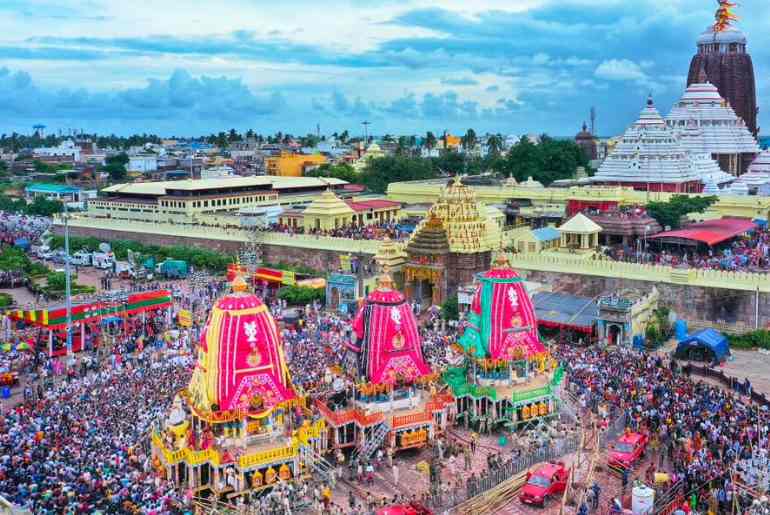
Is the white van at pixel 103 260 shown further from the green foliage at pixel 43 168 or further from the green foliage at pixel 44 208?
the green foliage at pixel 43 168

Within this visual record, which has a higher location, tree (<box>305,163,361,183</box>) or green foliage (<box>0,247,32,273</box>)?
tree (<box>305,163,361,183</box>)

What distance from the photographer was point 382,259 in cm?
3400

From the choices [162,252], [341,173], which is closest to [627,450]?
[162,252]

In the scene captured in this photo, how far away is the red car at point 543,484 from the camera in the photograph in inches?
689

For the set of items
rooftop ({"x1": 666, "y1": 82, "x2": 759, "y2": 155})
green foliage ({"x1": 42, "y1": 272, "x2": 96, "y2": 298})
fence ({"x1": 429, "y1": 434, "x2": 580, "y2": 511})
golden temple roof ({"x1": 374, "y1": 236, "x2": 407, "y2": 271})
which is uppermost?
rooftop ({"x1": 666, "y1": 82, "x2": 759, "y2": 155})

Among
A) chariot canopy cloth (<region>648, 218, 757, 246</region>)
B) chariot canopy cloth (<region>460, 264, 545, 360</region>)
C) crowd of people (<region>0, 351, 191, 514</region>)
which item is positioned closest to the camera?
crowd of people (<region>0, 351, 191, 514</region>)

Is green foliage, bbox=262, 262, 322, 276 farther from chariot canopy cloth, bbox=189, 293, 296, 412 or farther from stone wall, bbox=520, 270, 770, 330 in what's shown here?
chariot canopy cloth, bbox=189, 293, 296, 412

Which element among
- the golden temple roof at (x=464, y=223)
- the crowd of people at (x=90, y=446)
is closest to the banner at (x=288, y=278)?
the golden temple roof at (x=464, y=223)

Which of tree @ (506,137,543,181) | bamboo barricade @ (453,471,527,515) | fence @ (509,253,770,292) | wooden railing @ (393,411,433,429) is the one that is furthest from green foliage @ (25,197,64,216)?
bamboo barricade @ (453,471,527,515)

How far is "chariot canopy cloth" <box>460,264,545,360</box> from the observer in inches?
877

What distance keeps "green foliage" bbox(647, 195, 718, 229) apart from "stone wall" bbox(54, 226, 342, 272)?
695 inches

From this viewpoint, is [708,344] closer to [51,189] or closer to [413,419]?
[413,419]

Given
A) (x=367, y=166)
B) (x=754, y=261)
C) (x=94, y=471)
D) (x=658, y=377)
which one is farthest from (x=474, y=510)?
(x=367, y=166)

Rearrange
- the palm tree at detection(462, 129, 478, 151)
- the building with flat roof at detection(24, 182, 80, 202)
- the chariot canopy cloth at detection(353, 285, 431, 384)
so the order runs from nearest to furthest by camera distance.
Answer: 1. the chariot canopy cloth at detection(353, 285, 431, 384)
2. the building with flat roof at detection(24, 182, 80, 202)
3. the palm tree at detection(462, 129, 478, 151)
